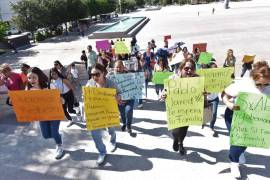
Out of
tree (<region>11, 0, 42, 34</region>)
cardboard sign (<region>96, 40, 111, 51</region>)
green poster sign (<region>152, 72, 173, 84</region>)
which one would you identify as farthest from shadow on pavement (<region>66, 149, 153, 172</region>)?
tree (<region>11, 0, 42, 34</region>)

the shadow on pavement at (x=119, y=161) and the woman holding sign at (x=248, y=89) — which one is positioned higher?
the woman holding sign at (x=248, y=89)

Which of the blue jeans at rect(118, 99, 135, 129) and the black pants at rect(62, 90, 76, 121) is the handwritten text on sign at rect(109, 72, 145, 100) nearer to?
the blue jeans at rect(118, 99, 135, 129)

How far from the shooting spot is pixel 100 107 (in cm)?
541

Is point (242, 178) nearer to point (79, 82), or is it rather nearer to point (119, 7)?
point (79, 82)

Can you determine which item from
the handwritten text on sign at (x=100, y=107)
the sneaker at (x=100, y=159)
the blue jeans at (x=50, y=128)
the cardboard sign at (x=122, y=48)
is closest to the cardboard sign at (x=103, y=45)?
the cardboard sign at (x=122, y=48)

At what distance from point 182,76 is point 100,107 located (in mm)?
1571

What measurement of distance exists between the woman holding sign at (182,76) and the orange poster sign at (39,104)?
203 centimetres

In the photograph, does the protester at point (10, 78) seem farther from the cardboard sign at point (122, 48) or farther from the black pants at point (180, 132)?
the black pants at point (180, 132)

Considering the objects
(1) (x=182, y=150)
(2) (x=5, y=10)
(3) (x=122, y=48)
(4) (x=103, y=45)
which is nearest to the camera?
(1) (x=182, y=150)

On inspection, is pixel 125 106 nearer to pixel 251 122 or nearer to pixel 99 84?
pixel 99 84

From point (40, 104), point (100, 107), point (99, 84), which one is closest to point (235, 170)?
point (100, 107)

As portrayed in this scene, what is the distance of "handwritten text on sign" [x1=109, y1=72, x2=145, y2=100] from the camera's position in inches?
253

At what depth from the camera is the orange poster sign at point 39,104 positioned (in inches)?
221

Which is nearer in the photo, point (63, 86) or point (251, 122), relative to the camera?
point (251, 122)
